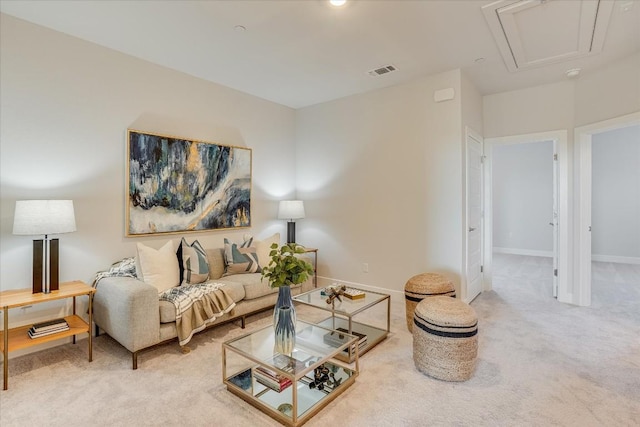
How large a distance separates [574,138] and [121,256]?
533 cm

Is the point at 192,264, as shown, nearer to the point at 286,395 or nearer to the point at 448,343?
the point at 286,395

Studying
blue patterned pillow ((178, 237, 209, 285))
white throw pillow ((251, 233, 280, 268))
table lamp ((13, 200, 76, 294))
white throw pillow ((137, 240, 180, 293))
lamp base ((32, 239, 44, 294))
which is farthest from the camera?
white throw pillow ((251, 233, 280, 268))

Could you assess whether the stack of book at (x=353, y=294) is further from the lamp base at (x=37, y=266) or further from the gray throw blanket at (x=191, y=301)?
the lamp base at (x=37, y=266)

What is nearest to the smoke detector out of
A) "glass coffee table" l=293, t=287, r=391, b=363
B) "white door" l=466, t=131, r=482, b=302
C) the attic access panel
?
the attic access panel

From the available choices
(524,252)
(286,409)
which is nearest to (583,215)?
A: (524,252)

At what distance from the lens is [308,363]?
2006 mm

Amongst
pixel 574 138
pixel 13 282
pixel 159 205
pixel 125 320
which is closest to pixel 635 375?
pixel 574 138

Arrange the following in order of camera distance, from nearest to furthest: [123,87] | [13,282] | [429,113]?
1. [13,282]
2. [123,87]
3. [429,113]

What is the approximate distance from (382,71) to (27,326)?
415 centimetres

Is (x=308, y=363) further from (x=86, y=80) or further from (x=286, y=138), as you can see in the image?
(x=286, y=138)

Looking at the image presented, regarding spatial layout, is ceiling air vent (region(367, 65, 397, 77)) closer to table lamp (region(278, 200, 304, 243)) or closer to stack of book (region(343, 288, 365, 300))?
table lamp (region(278, 200, 304, 243))

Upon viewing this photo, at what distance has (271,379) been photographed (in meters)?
2.07

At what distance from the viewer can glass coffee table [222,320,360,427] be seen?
74.9 inches

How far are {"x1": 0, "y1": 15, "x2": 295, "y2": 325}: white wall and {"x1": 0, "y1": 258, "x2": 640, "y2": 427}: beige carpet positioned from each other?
0.86 meters
